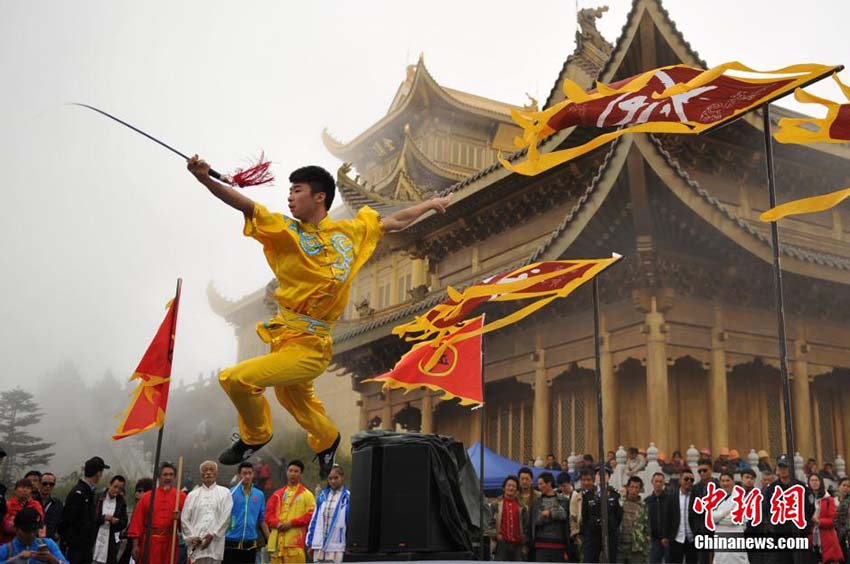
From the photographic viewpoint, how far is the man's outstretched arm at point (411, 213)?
557 cm

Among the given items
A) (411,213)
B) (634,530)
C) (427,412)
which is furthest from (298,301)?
(427,412)

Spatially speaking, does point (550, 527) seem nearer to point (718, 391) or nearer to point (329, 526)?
point (329, 526)

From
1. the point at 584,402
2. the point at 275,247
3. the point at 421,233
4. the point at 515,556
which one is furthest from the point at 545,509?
the point at 421,233

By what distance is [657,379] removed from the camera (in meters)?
12.9

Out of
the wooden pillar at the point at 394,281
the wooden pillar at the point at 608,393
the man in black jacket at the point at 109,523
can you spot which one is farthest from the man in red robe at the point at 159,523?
the wooden pillar at the point at 394,281

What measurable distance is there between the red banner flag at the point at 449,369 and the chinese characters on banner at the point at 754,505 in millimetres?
2361

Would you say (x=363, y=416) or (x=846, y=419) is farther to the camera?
(x=363, y=416)

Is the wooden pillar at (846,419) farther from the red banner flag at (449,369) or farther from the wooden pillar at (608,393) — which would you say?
the red banner flag at (449,369)

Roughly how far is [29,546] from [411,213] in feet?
12.1

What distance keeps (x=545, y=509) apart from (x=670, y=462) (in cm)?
305

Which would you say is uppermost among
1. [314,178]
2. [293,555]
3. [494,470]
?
[314,178]

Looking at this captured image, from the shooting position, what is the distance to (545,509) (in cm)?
917

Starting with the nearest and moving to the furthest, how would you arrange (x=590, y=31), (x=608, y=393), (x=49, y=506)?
1. (x=49, y=506)
2. (x=608, y=393)
3. (x=590, y=31)

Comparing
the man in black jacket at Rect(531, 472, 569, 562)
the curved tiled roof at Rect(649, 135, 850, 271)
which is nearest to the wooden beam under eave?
the curved tiled roof at Rect(649, 135, 850, 271)
